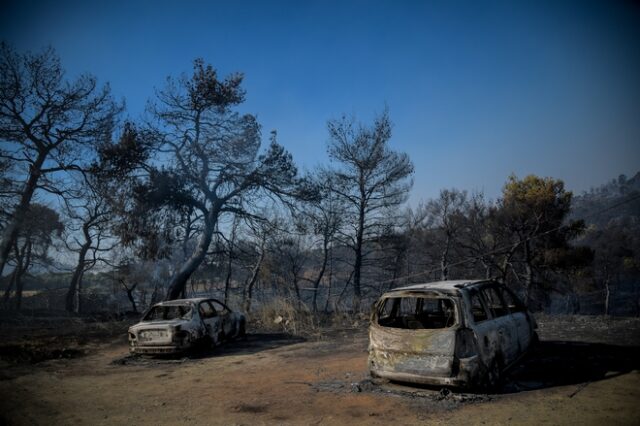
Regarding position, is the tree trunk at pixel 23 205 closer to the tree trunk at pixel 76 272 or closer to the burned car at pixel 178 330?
the tree trunk at pixel 76 272

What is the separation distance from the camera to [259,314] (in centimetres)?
1553

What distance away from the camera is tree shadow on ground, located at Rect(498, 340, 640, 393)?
5.75m

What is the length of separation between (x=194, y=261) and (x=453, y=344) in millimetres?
13873

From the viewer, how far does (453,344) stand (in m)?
5.20

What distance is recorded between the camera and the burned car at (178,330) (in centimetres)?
936

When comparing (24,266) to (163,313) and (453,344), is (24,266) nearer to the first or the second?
(163,313)

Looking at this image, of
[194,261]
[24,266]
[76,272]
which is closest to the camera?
[194,261]

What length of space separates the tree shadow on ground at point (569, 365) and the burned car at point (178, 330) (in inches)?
293

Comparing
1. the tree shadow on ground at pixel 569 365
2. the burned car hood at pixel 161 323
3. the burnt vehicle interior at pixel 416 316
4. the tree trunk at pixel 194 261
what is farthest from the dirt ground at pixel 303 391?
the tree trunk at pixel 194 261

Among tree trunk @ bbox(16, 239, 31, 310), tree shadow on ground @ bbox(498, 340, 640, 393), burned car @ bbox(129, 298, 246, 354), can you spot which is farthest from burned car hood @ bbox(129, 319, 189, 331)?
tree trunk @ bbox(16, 239, 31, 310)

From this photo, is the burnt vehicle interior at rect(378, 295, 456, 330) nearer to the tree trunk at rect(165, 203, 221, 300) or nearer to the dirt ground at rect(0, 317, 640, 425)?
the dirt ground at rect(0, 317, 640, 425)

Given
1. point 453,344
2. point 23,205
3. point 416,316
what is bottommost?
point 453,344

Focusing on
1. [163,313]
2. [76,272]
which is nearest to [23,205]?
[76,272]

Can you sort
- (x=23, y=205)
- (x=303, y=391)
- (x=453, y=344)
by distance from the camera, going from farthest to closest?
(x=23, y=205) < (x=303, y=391) < (x=453, y=344)
